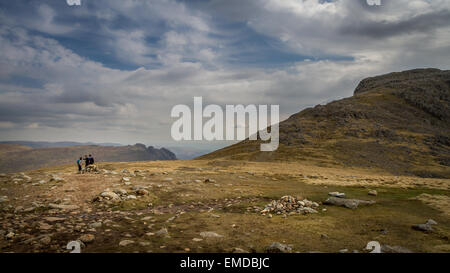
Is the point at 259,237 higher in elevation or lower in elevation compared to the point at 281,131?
lower

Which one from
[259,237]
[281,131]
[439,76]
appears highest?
[439,76]

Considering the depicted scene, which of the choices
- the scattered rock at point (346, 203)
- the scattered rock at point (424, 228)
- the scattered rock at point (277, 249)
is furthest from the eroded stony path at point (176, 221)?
the scattered rock at point (346, 203)

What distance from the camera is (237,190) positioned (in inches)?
870

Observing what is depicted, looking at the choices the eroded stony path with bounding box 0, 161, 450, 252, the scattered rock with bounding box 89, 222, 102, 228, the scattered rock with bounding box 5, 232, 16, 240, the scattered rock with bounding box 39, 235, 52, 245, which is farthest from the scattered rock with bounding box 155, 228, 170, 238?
the scattered rock with bounding box 5, 232, 16, 240

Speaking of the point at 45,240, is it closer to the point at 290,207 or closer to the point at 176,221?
the point at 176,221

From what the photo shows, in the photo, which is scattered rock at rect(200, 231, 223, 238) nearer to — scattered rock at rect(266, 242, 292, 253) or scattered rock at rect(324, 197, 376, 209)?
scattered rock at rect(266, 242, 292, 253)

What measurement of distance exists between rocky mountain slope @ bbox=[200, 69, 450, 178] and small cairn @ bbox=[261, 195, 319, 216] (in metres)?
52.0

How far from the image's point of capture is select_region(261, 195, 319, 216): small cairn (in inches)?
573

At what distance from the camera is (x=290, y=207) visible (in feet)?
50.2
